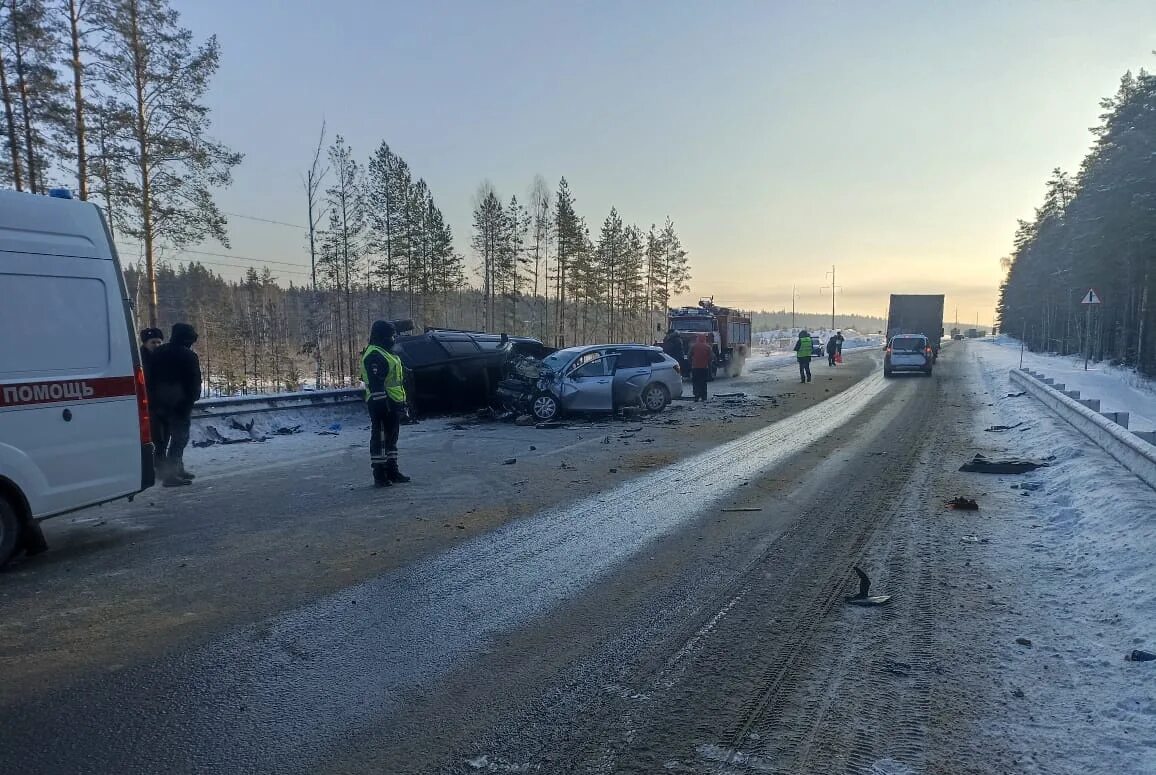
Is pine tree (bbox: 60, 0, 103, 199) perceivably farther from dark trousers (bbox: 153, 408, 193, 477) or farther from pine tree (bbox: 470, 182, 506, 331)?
pine tree (bbox: 470, 182, 506, 331)

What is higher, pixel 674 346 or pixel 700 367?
pixel 674 346

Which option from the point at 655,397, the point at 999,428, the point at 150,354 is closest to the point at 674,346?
the point at 655,397

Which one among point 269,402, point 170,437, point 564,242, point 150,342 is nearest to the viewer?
point 170,437

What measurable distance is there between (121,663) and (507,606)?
227cm

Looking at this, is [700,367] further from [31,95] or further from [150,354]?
[31,95]

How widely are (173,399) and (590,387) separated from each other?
8252 mm

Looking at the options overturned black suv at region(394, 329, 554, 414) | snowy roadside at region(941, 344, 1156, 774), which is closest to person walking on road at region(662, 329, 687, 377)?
overturned black suv at region(394, 329, 554, 414)

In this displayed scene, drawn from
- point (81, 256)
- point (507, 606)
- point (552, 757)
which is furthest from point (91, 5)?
point (552, 757)

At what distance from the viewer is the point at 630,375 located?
1570cm

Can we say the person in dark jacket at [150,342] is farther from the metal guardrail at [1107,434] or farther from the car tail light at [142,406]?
the metal guardrail at [1107,434]

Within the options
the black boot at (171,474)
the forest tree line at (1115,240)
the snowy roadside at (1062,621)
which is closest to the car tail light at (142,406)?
the black boot at (171,474)

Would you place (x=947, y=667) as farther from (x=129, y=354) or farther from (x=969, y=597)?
(x=129, y=354)

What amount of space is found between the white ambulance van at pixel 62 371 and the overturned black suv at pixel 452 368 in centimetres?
805

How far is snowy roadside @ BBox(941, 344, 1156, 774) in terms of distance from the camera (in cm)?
300
